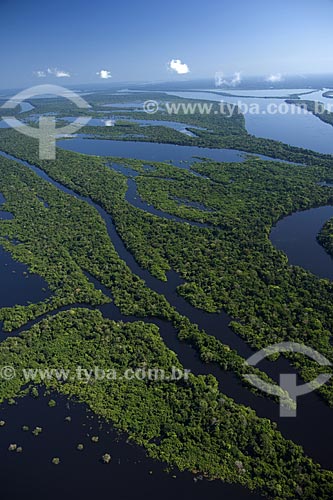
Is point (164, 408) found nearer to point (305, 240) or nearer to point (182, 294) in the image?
point (182, 294)

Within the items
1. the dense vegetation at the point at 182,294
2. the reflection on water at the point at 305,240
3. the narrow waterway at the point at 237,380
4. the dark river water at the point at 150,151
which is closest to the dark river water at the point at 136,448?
the narrow waterway at the point at 237,380

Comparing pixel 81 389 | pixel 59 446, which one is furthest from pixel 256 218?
pixel 59 446

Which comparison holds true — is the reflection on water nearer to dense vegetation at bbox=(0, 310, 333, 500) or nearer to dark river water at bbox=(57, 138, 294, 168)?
dense vegetation at bbox=(0, 310, 333, 500)

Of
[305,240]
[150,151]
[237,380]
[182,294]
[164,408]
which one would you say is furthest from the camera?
[150,151]

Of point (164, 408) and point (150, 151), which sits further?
point (150, 151)

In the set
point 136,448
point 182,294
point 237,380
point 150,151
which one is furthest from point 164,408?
point 150,151

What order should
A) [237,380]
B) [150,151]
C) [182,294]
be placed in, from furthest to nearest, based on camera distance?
[150,151] < [182,294] < [237,380]

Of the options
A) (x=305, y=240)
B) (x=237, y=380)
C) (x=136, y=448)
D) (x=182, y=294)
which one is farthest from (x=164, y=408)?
(x=305, y=240)

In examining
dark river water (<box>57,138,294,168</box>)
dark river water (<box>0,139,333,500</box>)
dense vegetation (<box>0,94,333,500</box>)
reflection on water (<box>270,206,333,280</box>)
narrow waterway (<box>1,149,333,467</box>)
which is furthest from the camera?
dark river water (<box>57,138,294,168</box>)

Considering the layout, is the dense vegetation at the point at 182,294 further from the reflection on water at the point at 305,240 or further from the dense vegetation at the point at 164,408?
the reflection on water at the point at 305,240

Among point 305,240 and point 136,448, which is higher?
point 305,240

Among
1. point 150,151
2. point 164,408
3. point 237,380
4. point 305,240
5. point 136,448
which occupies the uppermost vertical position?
point 150,151

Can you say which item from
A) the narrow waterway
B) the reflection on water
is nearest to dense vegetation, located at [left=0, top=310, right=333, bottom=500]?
the narrow waterway
